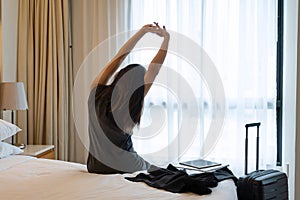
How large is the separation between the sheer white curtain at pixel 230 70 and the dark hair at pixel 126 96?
1469 mm

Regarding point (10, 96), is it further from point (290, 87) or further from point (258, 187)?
point (290, 87)

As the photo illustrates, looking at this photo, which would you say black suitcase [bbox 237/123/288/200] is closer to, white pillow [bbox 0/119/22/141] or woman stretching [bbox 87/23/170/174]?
woman stretching [bbox 87/23/170/174]

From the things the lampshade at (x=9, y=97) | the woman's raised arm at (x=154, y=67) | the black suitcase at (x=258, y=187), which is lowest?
the black suitcase at (x=258, y=187)

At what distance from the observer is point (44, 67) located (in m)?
3.61

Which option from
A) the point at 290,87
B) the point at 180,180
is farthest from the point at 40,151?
the point at 290,87

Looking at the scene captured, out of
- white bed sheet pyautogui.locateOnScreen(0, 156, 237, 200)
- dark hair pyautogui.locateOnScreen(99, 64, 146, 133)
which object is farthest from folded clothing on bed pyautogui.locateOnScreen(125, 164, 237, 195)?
dark hair pyautogui.locateOnScreen(99, 64, 146, 133)

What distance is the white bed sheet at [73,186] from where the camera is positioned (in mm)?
1637

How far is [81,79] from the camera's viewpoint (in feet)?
12.3

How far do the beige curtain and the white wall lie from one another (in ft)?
6.89

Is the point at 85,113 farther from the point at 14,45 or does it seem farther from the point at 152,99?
the point at 14,45

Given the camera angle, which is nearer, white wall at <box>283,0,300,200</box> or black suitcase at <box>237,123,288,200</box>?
black suitcase at <box>237,123,288,200</box>

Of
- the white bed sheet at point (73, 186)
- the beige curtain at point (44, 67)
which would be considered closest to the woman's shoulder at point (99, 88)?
the white bed sheet at point (73, 186)

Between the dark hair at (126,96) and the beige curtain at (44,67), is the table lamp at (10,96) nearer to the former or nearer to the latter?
the beige curtain at (44,67)

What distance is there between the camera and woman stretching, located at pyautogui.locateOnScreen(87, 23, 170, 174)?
79.4 inches
